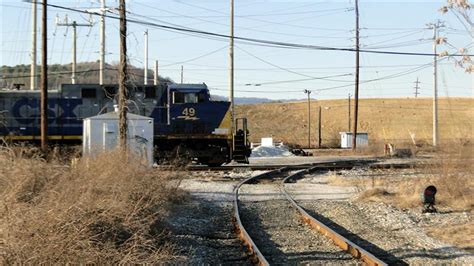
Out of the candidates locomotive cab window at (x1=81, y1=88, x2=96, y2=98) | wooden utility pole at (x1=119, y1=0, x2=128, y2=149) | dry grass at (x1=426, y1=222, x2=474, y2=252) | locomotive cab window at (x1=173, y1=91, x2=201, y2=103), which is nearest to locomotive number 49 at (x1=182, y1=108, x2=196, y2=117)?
locomotive cab window at (x1=173, y1=91, x2=201, y2=103)

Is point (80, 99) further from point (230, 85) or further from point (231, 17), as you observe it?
point (231, 17)

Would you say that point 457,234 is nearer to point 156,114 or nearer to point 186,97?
Result: point 186,97

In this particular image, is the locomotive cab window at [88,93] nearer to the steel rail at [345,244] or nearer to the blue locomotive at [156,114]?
the blue locomotive at [156,114]

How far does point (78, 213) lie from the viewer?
22.7 feet

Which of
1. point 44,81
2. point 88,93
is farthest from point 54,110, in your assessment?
point 44,81

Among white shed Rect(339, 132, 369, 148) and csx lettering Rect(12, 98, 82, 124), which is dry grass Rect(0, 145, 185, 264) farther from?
white shed Rect(339, 132, 369, 148)

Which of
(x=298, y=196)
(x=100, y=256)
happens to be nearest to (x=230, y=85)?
(x=298, y=196)

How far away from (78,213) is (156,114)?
836 inches

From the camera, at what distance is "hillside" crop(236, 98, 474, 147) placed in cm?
9244

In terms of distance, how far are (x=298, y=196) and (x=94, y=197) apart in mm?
10829

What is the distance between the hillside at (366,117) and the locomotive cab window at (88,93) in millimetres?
58265

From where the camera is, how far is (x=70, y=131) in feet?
91.6

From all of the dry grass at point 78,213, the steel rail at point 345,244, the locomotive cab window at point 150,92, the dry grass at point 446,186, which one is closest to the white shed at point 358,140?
the locomotive cab window at point 150,92

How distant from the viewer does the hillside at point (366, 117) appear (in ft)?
303
